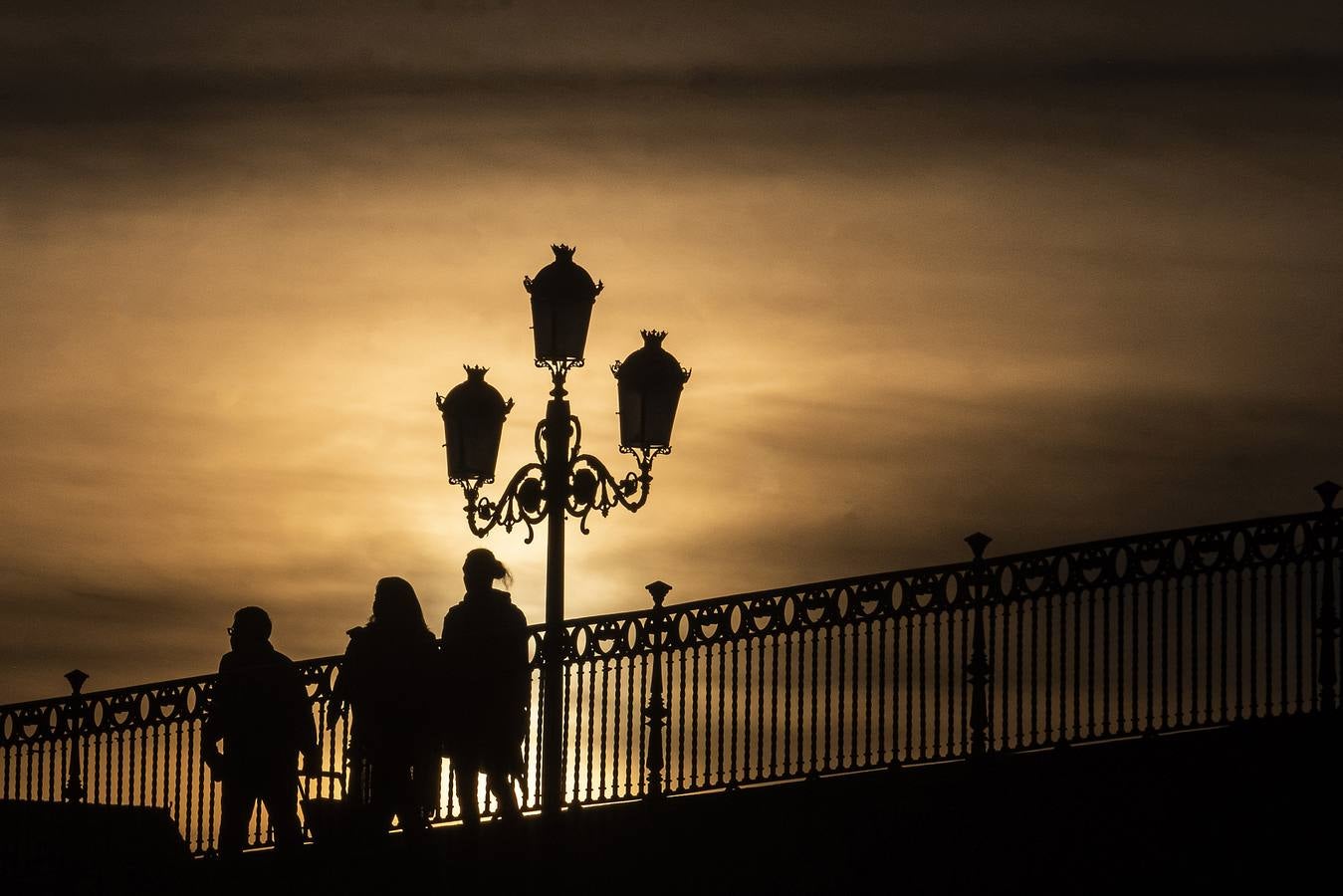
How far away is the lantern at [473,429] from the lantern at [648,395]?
3.02ft

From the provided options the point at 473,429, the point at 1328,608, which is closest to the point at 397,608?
the point at 473,429

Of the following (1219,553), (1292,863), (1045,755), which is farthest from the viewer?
(1219,553)

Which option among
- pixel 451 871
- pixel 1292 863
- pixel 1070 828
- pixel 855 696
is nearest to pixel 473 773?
pixel 451 871

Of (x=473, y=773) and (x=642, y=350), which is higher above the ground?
(x=642, y=350)

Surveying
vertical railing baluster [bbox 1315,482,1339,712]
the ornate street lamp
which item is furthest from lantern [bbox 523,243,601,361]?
vertical railing baluster [bbox 1315,482,1339,712]

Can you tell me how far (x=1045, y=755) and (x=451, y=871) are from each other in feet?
13.3

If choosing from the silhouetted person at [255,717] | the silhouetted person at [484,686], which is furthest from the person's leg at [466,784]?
the silhouetted person at [255,717]

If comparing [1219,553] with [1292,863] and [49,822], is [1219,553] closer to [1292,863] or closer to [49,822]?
[1292,863]

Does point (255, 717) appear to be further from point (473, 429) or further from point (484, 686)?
point (473, 429)

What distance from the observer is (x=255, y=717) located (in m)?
19.4

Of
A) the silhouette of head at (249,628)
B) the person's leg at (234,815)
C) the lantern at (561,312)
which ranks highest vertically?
the lantern at (561,312)

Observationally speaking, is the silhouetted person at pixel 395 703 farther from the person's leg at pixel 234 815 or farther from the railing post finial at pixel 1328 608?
the railing post finial at pixel 1328 608

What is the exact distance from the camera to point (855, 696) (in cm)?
2052

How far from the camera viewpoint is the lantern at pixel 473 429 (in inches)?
837
